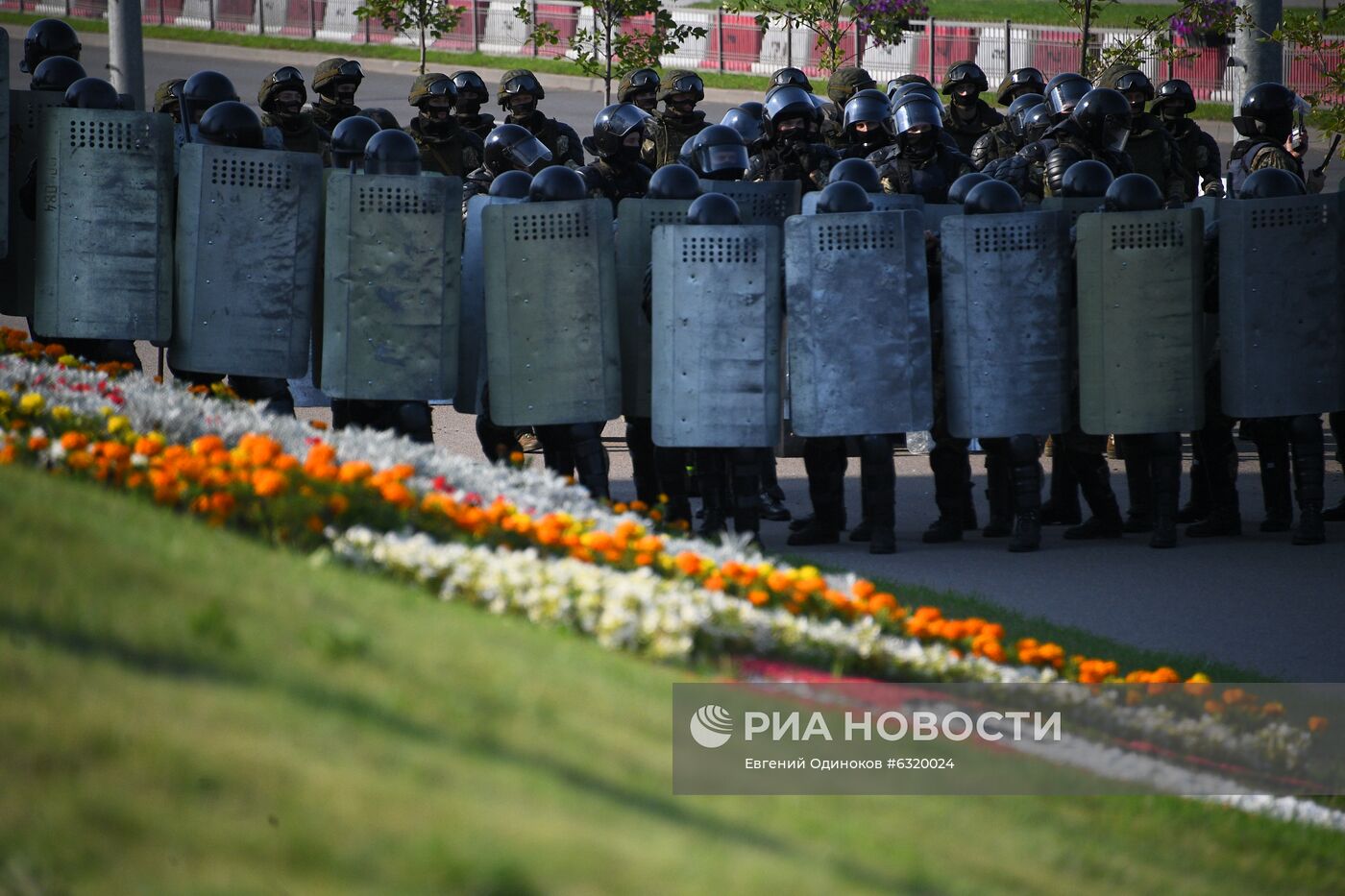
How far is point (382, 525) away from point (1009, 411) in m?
4.46

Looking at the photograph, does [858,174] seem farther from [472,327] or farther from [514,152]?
[514,152]

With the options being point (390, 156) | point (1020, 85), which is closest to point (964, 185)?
point (390, 156)

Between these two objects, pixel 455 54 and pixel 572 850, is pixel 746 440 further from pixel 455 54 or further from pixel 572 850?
pixel 455 54

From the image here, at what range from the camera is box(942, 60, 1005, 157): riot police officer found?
44.8 feet

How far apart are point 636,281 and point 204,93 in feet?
8.27

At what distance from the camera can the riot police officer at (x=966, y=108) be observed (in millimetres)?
13641

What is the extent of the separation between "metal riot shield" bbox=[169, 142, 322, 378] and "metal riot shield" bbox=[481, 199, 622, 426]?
3.04ft

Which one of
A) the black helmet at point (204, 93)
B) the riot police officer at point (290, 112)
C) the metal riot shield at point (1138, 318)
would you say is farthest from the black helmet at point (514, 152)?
the metal riot shield at point (1138, 318)

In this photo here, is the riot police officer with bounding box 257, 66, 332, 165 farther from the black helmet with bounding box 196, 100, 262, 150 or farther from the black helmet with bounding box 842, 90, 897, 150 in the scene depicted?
the black helmet with bounding box 842, 90, 897, 150

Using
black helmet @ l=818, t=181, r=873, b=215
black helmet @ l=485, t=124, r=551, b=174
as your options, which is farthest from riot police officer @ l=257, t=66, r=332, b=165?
black helmet @ l=818, t=181, r=873, b=215

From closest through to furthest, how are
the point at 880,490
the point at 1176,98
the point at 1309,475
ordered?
the point at 880,490, the point at 1309,475, the point at 1176,98

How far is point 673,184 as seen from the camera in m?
9.28

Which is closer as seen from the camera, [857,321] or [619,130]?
[857,321]

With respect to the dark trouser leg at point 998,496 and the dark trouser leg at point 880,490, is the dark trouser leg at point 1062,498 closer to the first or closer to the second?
the dark trouser leg at point 998,496
